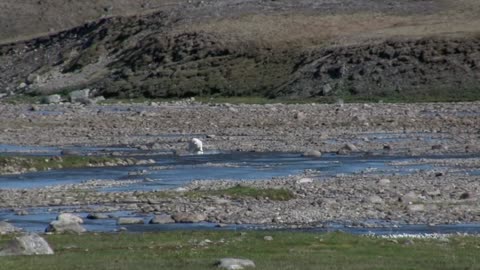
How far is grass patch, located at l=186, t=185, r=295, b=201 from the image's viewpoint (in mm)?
32156

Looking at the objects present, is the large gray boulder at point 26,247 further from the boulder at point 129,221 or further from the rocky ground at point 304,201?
the rocky ground at point 304,201

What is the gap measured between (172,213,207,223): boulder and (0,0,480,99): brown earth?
40218 millimetres

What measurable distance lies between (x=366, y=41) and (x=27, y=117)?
22917 millimetres

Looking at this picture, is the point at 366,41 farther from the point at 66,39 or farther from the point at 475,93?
the point at 66,39

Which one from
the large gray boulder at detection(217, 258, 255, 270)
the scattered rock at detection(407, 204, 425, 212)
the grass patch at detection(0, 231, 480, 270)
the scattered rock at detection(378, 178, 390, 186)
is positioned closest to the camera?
the large gray boulder at detection(217, 258, 255, 270)

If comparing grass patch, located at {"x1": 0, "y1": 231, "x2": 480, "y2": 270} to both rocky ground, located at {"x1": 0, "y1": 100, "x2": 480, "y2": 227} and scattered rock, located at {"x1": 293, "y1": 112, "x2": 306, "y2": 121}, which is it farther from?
scattered rock, located at {"x1": 293, "y1": 112, "x2": 306, "y2": 121}

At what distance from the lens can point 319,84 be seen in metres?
73.9

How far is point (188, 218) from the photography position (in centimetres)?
2888

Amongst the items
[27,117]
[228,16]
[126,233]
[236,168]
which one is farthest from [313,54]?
[126,233]

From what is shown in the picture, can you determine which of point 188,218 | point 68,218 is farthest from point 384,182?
point 68,218

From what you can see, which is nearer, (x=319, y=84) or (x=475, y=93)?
(x=475, y=93)

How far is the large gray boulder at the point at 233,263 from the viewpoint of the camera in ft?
69.6

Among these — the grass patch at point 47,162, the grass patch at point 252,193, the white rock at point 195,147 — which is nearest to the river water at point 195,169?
the white rock at point 195,147

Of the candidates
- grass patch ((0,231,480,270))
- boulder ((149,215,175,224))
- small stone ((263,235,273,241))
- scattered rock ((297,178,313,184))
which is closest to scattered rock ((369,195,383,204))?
scattered rock ((297,178,313,184))
